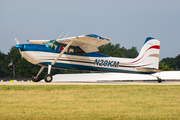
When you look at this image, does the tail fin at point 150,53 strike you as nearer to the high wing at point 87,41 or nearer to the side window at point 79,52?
the high wing at point 87,41

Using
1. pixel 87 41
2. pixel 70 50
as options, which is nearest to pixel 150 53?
pixel 87 41

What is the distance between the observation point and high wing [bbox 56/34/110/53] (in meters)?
16.9

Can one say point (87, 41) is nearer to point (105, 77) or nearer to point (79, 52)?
point (79, 52)

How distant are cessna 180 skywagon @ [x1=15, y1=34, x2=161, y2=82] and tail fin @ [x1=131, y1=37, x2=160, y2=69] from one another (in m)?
0.57

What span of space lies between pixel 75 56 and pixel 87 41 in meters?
1.73

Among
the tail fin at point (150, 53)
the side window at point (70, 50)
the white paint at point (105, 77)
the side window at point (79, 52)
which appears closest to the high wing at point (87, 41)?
the side window at point (79, 52)

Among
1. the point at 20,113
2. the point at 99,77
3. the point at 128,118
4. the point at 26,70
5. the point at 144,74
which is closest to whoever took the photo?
the point at 128,118

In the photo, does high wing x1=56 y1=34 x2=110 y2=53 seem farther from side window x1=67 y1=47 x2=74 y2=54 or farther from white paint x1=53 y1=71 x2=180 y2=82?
white paint x1=53 y1=71 x2=180 y2=82

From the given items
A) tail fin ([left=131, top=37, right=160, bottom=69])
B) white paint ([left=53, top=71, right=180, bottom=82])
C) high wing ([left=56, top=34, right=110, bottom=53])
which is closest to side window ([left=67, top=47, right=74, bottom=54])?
high wing ([left=56, top=34, right=110, bottom=53])

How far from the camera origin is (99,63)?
19.9m

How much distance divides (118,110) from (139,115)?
0.80m

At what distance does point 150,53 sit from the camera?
74.1ft

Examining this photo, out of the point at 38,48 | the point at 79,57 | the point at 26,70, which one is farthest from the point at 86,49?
the point at 26,70

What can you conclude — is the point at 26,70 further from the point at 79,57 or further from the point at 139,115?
the point at 139,115
